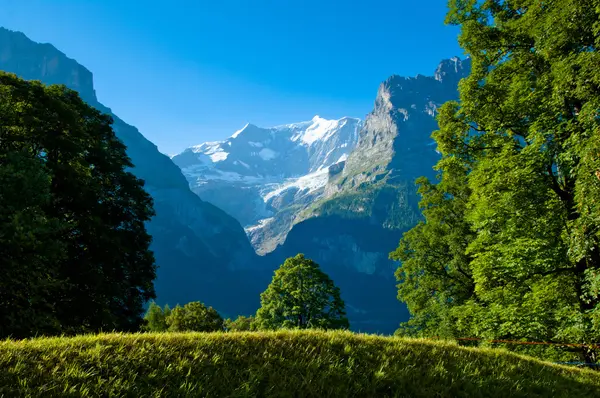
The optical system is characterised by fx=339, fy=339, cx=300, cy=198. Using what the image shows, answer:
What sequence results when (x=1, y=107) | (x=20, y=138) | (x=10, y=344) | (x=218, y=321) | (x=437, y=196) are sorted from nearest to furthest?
(x=10, y=344), (x=1, y=107), (x=20, y=138), (x=437, y=196), (x=218, y=321)

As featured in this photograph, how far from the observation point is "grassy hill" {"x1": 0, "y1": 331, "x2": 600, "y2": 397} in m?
4.34

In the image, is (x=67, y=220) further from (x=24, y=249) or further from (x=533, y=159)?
(x=533, y=159)

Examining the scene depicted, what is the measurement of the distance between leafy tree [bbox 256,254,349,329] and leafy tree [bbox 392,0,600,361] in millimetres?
18646

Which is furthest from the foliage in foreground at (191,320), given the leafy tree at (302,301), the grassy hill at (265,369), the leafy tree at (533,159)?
the grassy hill at (265,369)

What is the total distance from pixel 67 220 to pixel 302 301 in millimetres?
21216

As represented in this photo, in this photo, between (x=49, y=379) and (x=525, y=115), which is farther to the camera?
(x=525, y=115)

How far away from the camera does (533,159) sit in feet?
35.2

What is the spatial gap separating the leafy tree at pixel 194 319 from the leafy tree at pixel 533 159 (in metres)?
33.6

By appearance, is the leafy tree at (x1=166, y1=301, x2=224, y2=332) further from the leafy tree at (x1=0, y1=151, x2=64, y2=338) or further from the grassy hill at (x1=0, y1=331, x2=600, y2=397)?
the grassy hill at (x1=0, y1=331, x2=600, y2=397)

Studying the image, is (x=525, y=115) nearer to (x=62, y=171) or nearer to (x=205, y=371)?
(x=205, y=371)

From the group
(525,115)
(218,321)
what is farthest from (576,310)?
(218,321)

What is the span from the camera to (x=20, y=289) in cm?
1240

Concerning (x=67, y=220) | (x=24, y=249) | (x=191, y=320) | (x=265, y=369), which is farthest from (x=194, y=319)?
(x=265, y=369)

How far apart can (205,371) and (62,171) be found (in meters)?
16.0
